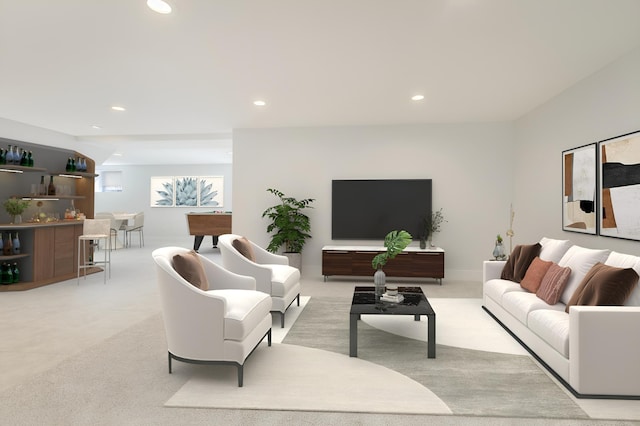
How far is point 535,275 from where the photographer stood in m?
4.06

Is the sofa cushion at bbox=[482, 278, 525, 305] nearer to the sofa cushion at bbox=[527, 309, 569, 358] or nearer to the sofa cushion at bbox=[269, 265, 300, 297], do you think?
the sofa cushion at bbox=[527, 309, 569, 358]

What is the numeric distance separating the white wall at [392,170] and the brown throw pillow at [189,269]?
4.16m

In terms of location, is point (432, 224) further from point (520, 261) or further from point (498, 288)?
point (498, 288)

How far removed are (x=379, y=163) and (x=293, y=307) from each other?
10.8ft

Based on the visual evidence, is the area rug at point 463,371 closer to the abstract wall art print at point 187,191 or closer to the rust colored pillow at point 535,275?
the rust colored pillow at point 535,275

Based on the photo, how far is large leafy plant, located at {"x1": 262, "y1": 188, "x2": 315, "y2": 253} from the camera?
22.9 feet

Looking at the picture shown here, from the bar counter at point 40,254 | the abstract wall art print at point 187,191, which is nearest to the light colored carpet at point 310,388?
the bar counter at point 40,254

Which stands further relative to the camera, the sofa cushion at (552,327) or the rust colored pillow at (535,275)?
the rust colored pillow at (535,275)

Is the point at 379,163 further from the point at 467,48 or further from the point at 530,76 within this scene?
the point at 467,48

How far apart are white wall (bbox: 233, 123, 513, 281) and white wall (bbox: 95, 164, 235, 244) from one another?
6.39 meters

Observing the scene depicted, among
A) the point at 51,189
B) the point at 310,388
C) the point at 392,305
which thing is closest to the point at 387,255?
the point at 392,305

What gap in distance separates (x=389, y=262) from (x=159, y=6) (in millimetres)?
4864

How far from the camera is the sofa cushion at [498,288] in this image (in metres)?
4.27

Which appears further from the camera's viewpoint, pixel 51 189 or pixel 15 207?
pixel 51 189
